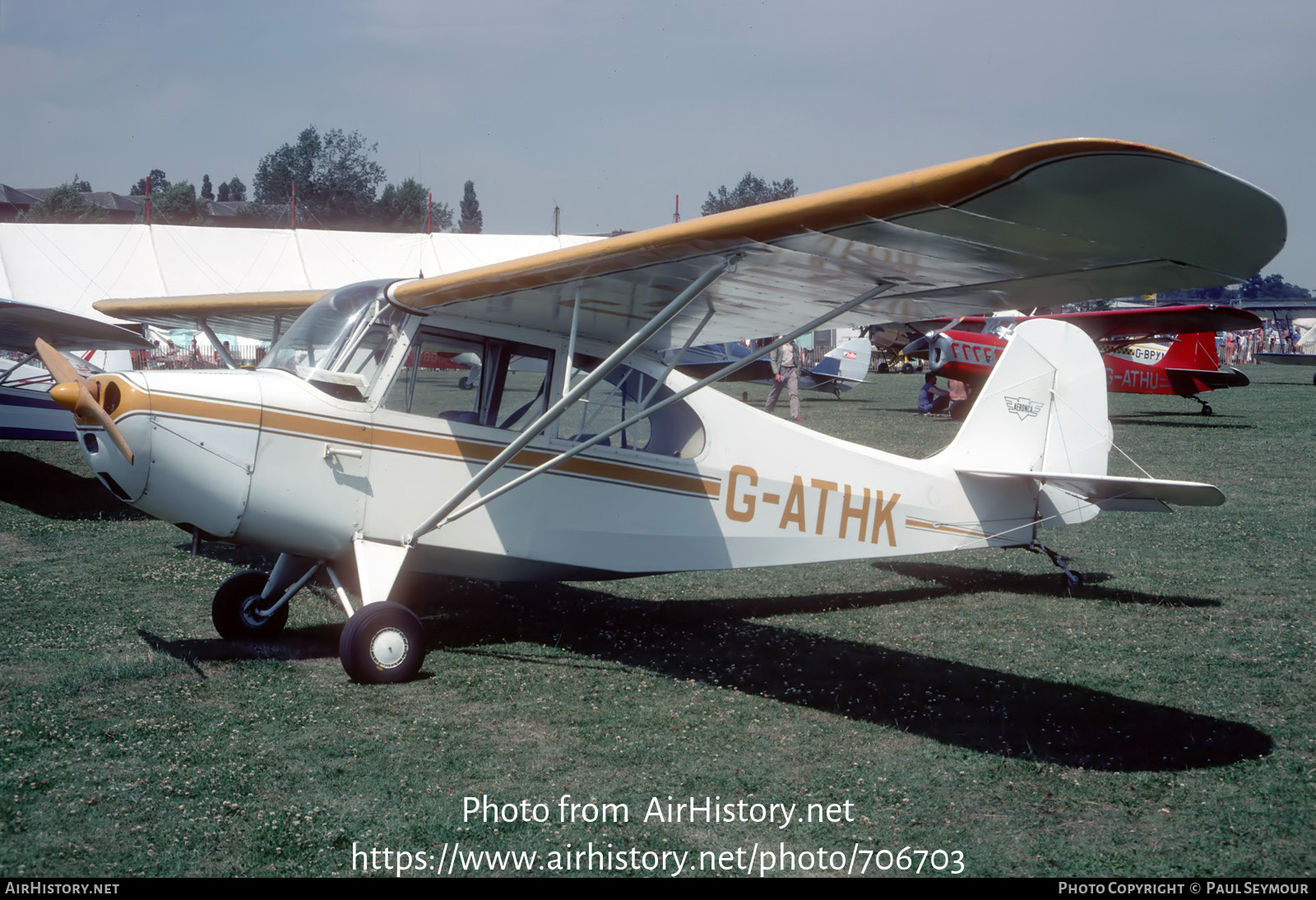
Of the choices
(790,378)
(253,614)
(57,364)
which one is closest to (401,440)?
(253,614)

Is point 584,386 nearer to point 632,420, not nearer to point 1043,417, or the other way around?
point 632,420

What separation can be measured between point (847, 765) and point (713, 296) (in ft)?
8.38

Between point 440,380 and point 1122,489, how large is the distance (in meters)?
4.72

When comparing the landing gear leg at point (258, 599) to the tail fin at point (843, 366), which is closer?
the landing gear leg at point (258, 599)

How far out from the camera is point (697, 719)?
491 centimetres

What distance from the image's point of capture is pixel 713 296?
5.32m

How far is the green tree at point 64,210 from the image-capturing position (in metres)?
73.4

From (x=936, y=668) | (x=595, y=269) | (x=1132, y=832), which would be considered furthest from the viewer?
(x=936, y=668)

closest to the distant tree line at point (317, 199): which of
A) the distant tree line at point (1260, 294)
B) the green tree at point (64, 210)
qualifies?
the green tree at point (64, 210)

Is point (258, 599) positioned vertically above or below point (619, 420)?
below

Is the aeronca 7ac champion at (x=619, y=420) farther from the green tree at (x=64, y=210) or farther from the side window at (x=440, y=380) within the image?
the green tree at (x=64, y=210)

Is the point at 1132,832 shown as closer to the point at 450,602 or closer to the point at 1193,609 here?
the point at 1193,609

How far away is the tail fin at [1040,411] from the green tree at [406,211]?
270 feet

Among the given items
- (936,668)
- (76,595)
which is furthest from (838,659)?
(76,595)
